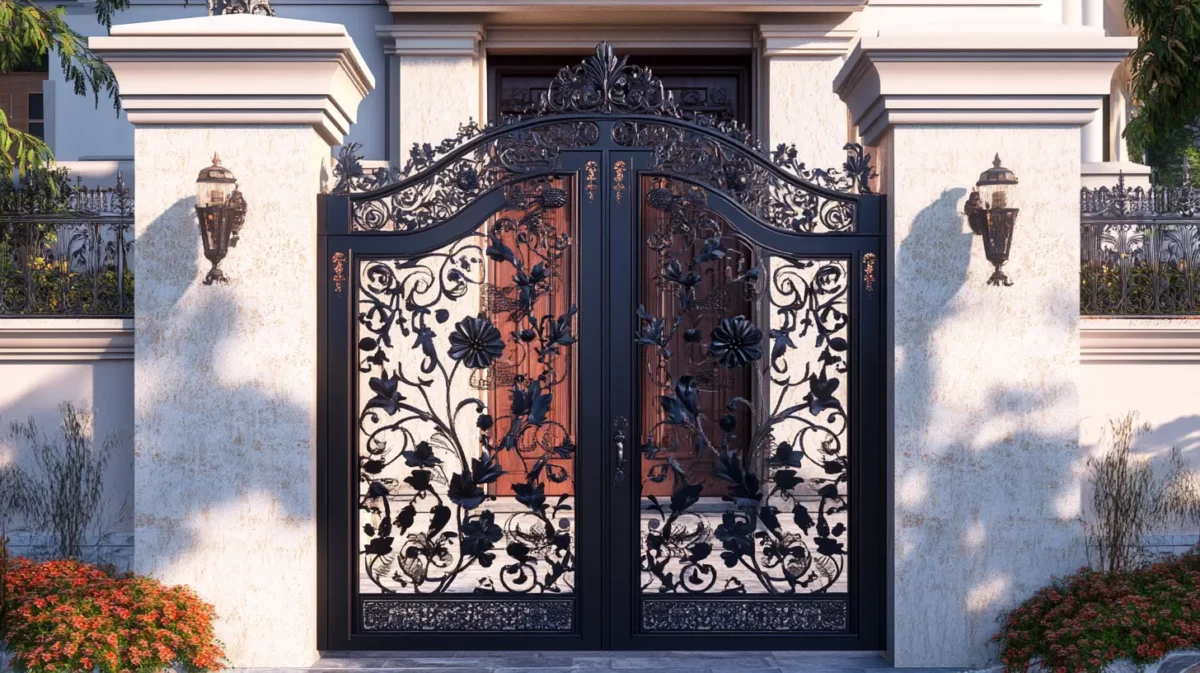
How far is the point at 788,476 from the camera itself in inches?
257

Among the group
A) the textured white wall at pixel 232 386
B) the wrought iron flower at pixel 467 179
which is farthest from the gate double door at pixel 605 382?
the textured white wall at pixel 232 386

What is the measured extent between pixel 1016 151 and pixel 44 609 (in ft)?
18.3

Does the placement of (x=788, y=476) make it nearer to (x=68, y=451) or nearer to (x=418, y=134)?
(x=68, y=451)

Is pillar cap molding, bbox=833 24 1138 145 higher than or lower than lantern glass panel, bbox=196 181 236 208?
higher

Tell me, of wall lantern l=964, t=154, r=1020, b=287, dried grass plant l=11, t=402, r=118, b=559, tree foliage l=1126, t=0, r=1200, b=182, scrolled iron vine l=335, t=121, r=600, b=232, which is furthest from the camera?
tree foliage l=1126, t=0, r=1200, b=182

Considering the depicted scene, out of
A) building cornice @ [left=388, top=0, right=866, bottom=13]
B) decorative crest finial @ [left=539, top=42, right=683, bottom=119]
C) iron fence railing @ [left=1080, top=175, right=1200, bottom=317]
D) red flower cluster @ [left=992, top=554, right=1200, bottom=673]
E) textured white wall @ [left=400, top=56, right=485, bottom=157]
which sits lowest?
red flower cluster @ [left=992, top=554, right=1200, bottom=673]

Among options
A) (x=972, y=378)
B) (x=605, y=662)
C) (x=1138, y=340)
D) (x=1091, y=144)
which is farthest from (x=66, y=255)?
(x=1091, y=144)

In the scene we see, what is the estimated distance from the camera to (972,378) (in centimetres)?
643

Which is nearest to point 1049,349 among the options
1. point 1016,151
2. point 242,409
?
point 1016,151

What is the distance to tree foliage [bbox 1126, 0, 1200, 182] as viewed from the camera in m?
8.76

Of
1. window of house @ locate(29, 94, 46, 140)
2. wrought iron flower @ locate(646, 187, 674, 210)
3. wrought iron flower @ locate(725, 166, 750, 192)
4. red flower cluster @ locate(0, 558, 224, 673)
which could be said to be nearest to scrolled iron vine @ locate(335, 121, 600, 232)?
wrought iron flower @ locate(646, 187, 674, 210)

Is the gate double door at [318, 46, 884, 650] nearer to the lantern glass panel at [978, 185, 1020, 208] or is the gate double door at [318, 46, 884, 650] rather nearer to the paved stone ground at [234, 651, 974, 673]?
the paved stone ground at [234, 651, 974, 673]

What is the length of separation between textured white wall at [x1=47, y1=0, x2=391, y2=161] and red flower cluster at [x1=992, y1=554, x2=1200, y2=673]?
6.83m

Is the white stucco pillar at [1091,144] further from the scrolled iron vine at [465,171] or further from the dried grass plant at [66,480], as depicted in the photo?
the dried grass plant at [66,480]
